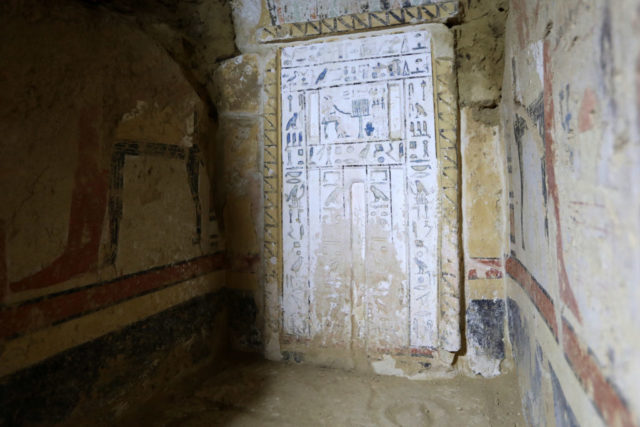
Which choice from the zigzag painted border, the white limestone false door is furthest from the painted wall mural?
the white limestone false door

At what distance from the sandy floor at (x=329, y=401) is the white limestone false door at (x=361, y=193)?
0.24 m

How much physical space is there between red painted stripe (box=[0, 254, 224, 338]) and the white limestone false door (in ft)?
2.21

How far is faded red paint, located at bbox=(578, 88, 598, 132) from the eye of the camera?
0.87m

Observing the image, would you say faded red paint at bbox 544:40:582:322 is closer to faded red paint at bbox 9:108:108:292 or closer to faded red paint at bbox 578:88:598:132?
faded red paint at bbox 578:88:598:132

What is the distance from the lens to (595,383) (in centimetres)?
89

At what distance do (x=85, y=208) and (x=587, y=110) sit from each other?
6.19 feet

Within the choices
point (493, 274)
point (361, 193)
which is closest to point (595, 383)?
point (493, 274)

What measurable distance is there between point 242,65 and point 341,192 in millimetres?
1118

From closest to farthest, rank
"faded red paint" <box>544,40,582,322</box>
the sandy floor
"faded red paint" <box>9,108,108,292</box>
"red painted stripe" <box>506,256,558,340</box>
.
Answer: "faded red paint" <box>544,40,582,322</box> → "red painted stripe" <box>506,256,558,340</box> → "faded red paint" <box>9,108,108,292</box> → the sandy floor

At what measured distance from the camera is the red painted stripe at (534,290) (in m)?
1.28

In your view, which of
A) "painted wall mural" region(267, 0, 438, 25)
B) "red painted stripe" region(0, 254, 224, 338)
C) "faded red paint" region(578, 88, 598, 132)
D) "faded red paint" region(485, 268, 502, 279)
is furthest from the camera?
"painted wall mural" region(267, 0, 438, 25)

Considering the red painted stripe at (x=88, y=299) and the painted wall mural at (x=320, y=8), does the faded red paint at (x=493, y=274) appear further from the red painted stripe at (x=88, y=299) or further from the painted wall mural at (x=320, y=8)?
the red painted stripe at (x=88, y=299)

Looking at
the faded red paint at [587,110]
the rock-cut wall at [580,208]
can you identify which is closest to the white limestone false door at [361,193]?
the rock-cut wall at [580,208]

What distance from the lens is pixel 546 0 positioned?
1.23m
